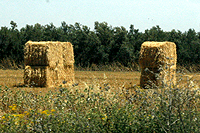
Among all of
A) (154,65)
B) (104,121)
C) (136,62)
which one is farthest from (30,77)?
(136,62)

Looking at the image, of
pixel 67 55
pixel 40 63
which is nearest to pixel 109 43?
pixel 67 55

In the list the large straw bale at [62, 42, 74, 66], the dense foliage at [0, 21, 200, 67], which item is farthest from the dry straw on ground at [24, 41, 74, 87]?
the dense foliage at [0, 21, 200, 67]

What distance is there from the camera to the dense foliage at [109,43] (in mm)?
24078

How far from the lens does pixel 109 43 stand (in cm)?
2500

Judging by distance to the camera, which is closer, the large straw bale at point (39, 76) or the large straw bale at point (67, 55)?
the large straw bale at point (39, 76)

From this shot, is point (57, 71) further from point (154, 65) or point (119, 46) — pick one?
point (119, 46)

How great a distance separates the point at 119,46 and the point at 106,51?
3.66 feet

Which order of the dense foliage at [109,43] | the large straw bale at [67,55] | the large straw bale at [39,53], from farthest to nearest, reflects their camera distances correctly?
the dense foliage at [109,43], the large straw bale at [67,55], the large straw bale at [39,53]

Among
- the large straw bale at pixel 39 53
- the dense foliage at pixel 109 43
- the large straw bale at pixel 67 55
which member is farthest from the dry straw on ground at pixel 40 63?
the dense foliage at pixel 109 43

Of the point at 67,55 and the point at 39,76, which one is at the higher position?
the point at 67,55

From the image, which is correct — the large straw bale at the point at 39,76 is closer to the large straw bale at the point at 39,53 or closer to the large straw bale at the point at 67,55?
the large straw bale at the point at 39,53

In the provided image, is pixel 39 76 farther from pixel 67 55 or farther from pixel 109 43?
pixel 109 43

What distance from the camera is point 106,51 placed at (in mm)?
24672

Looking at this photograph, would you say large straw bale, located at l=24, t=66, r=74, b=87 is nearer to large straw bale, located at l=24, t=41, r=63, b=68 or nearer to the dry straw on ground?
the dry straw on ground
